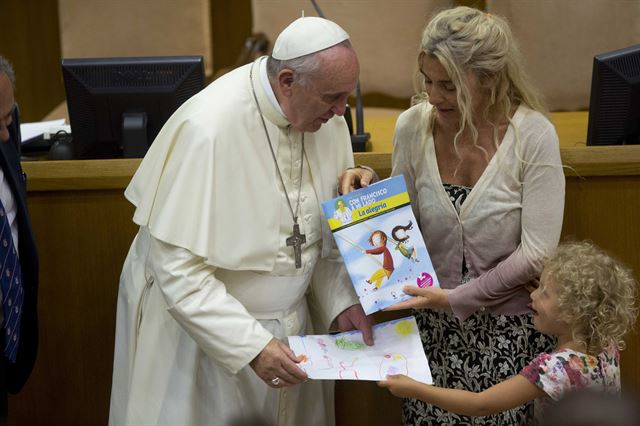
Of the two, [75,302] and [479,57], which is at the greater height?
[479,57]

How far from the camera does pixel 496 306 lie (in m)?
2.62

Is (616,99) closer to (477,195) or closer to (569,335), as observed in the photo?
(477,195)

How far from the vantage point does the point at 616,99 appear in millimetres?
3133

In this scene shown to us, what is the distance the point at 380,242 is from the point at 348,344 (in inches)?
11.3

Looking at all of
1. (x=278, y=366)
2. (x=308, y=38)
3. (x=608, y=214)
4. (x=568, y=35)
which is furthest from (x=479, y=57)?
(x=568, y=35)

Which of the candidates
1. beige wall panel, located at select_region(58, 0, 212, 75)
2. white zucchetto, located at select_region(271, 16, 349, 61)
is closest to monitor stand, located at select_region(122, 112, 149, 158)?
white zucchetto, located at select_region(271, 16, 349, 61)

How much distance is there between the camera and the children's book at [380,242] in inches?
96.7

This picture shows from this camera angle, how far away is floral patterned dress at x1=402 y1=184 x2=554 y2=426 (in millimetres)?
2639

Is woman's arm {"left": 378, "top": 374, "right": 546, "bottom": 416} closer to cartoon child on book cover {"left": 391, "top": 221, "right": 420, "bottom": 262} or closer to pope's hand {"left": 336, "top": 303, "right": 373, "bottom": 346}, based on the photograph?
pope's hand {"left": 336, "top": 303, "right": 373, "bottom": 346}

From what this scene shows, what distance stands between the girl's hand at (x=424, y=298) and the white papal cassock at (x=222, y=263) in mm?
187

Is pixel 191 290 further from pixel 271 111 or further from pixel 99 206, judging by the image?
pixel 99 206

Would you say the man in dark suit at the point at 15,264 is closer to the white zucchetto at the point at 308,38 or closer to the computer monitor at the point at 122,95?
the computer monitor at the point at 122,95

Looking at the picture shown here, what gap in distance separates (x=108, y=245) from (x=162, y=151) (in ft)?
2.60

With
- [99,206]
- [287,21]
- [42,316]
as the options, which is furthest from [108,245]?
[287,21]
